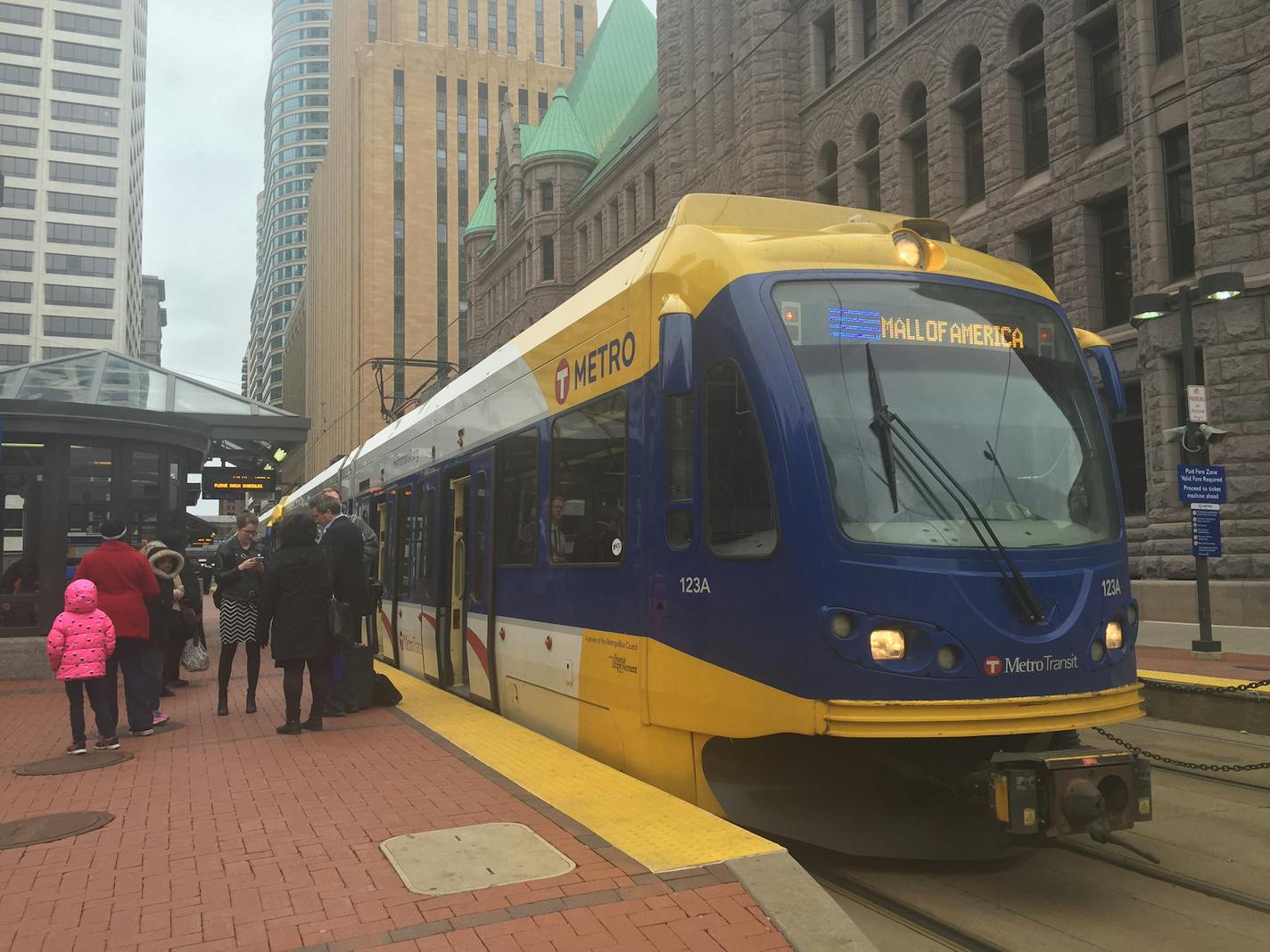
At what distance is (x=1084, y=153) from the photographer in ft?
71.8

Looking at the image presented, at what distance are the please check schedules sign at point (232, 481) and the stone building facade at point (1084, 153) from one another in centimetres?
1510

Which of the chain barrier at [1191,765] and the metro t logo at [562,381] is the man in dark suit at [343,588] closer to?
the metro t logo at [562,381]

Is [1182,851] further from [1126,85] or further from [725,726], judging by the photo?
[1126,85]

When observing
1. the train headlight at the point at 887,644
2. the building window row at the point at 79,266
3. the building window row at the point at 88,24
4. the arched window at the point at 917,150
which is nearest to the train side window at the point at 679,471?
the train headlight at the point at 887,644

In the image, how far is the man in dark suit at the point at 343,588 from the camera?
870 centimetres

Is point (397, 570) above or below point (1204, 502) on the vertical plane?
below

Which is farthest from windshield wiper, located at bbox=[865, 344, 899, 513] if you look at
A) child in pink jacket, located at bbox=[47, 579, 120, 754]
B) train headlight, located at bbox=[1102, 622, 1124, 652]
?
child in pink jacket, located at bbox=[47, 579, 120, 754]

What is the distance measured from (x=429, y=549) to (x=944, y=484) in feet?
23.0

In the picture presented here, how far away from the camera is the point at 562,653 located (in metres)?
7.51

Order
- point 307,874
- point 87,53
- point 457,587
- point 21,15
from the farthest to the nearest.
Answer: point 87,53 < point 21,15 < point 457,587 < point 307,874

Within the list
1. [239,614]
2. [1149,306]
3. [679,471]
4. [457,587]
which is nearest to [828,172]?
[1149,306]

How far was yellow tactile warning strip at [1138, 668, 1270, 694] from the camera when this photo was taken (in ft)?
33.2

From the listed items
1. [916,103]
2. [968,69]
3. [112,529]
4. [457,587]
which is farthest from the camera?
[916,103]

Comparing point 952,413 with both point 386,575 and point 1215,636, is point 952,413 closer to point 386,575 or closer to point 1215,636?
point 386,575
